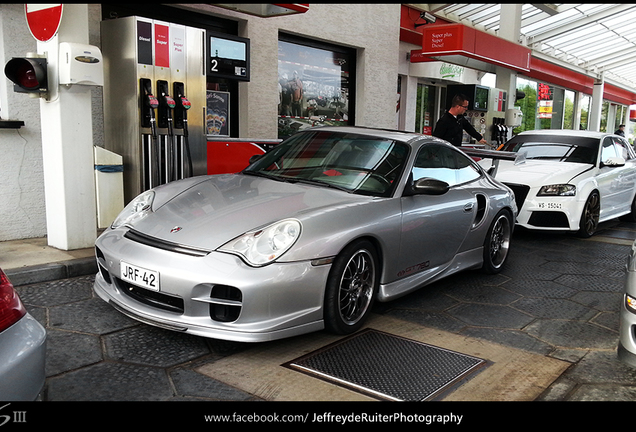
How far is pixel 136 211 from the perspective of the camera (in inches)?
→ 156

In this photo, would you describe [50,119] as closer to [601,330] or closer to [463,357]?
[463,357]

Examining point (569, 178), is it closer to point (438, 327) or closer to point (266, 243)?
point (438, 327)

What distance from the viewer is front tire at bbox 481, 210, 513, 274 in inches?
209

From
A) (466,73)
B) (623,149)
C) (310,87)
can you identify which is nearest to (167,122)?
(310,87)

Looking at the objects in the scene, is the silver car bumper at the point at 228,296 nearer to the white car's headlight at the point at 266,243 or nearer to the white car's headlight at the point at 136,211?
the white car's headlight at the point at 266,243

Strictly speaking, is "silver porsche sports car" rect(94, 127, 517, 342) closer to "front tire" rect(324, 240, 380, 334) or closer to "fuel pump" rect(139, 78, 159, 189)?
"front tire" rect(324, 240, 380, 334)

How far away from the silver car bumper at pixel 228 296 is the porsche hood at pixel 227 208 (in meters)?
0.17

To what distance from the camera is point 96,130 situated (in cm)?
675

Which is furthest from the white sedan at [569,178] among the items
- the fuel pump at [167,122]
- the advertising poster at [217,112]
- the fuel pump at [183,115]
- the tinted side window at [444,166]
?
the fuel pump at [167,122]

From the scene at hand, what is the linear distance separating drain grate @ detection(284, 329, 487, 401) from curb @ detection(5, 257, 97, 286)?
2559mm

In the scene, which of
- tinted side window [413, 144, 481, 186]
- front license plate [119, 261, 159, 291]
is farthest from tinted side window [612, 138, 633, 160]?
front license plate [119, 261, 159, 291]

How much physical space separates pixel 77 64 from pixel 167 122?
1389 millimetres

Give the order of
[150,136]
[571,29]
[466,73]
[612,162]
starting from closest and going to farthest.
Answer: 1. [150,136]
2. [612,162]
3. [466,73]
4. [571,29]
